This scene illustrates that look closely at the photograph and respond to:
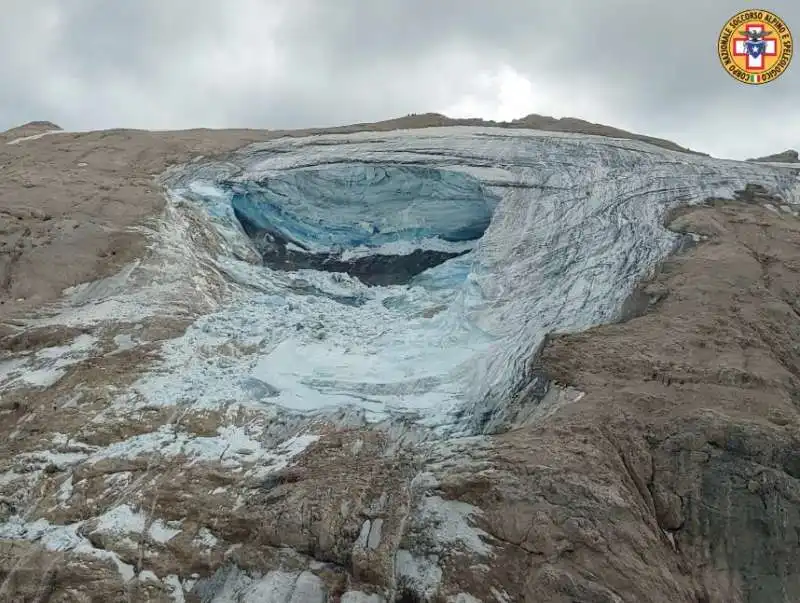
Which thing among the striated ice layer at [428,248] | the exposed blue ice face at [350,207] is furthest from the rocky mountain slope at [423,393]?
the exposed blue ice face at [350,207]

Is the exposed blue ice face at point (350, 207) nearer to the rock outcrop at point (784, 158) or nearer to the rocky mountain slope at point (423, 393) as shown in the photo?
the rocky mountain slope at point (423, 393)

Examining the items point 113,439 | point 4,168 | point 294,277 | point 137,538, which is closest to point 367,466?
point 137,538

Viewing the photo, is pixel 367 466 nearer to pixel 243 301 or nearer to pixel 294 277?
pixel 243 301

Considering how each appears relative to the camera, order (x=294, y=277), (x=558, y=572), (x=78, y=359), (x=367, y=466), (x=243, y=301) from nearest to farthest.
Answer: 1. (x=558, y=572)
2. (x=367, y=466)
3. (x=78, y=359)
4. (x=243, y=301)
5. (x=294, y=277)

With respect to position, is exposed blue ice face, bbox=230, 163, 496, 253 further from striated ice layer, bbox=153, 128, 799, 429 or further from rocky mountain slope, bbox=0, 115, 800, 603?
Result: rocky mountain slope, bbox=0, 115, 800, 603

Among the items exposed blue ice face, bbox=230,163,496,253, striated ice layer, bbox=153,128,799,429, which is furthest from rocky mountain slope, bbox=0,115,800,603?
exposed blue ice face, bbox=230,163,496,253
